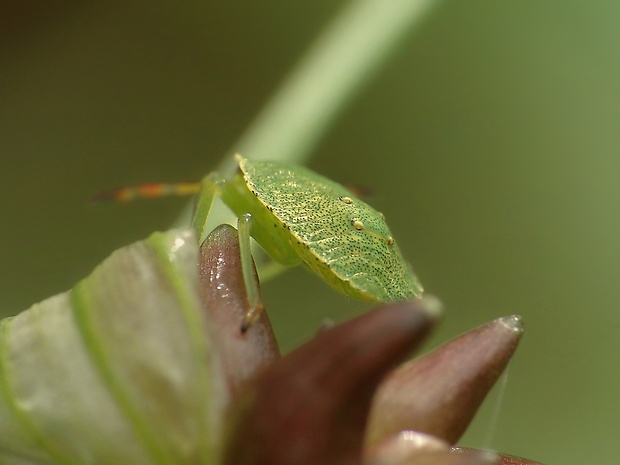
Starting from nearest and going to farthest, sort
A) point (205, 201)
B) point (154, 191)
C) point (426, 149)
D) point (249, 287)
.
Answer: point (249, 287), point (205, 201), point (154, 191), point (426, 149)

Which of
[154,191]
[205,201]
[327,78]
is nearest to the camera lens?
[205,201]

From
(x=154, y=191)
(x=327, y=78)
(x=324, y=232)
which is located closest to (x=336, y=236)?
(x=324, y=232)

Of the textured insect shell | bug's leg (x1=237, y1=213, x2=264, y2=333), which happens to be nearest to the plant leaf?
bug's leg (x1=237, y1=213, x2=264, y2=333)

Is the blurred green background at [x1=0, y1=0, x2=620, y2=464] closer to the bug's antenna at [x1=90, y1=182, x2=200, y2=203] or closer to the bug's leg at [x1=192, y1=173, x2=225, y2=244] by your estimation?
the bug's antenna at [x1=90, y1=182, x2=200, y2=203]

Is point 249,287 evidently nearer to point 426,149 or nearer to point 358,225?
point 358,225

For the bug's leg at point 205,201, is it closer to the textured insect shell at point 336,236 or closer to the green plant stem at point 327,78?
the textured insect shell at point 336,236

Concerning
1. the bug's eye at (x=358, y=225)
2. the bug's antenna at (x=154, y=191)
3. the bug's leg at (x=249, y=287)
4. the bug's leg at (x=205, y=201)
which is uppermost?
the bug's eye at (x=358, y=225)

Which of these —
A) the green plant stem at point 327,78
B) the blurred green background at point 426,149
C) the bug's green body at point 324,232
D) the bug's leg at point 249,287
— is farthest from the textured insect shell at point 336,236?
the blurred green background at point 426,149
